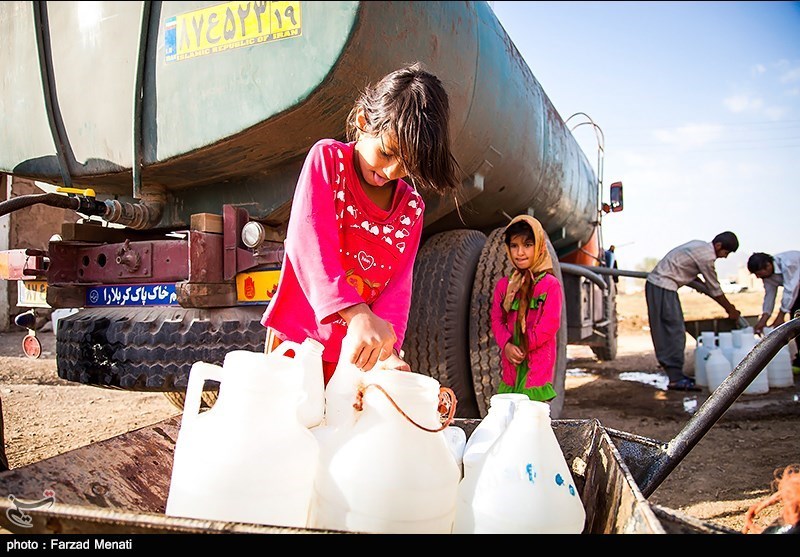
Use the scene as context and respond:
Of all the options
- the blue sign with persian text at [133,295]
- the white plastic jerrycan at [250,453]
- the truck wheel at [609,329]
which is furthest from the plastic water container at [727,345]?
the white plastic jerrycan at [250,453]

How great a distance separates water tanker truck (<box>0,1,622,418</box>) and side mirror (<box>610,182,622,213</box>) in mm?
4245

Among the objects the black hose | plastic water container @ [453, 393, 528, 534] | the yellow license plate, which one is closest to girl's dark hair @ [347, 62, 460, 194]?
plastic water container @ [453, 393, 528, 534]

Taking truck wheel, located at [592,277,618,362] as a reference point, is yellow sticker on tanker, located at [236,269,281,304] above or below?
above

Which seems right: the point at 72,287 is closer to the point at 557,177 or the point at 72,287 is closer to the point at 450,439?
the point at 450,439

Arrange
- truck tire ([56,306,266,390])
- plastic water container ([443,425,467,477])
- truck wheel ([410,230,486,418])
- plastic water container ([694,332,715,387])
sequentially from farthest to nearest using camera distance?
plastic water container ([694,332,715,387])
truck wheel ([410,230,486,418])
truck tire ([56,306,266,390])
plastic water container ([443,425,467,477])

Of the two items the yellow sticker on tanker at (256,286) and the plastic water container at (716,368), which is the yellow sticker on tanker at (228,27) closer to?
the yellow sticker on tanker at (256,286)

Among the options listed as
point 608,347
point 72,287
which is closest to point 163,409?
point 72,287

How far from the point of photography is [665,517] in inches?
30.2

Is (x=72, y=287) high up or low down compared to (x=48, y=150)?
down

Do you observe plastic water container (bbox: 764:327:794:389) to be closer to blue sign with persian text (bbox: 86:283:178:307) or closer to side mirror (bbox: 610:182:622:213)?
side mirror (bbox: 610:182:622:213)

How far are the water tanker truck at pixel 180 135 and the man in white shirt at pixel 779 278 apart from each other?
4283 mm

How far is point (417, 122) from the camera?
1230mm

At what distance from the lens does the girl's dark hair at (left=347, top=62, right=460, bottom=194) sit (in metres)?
1.23

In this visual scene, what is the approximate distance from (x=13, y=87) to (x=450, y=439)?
242cm
